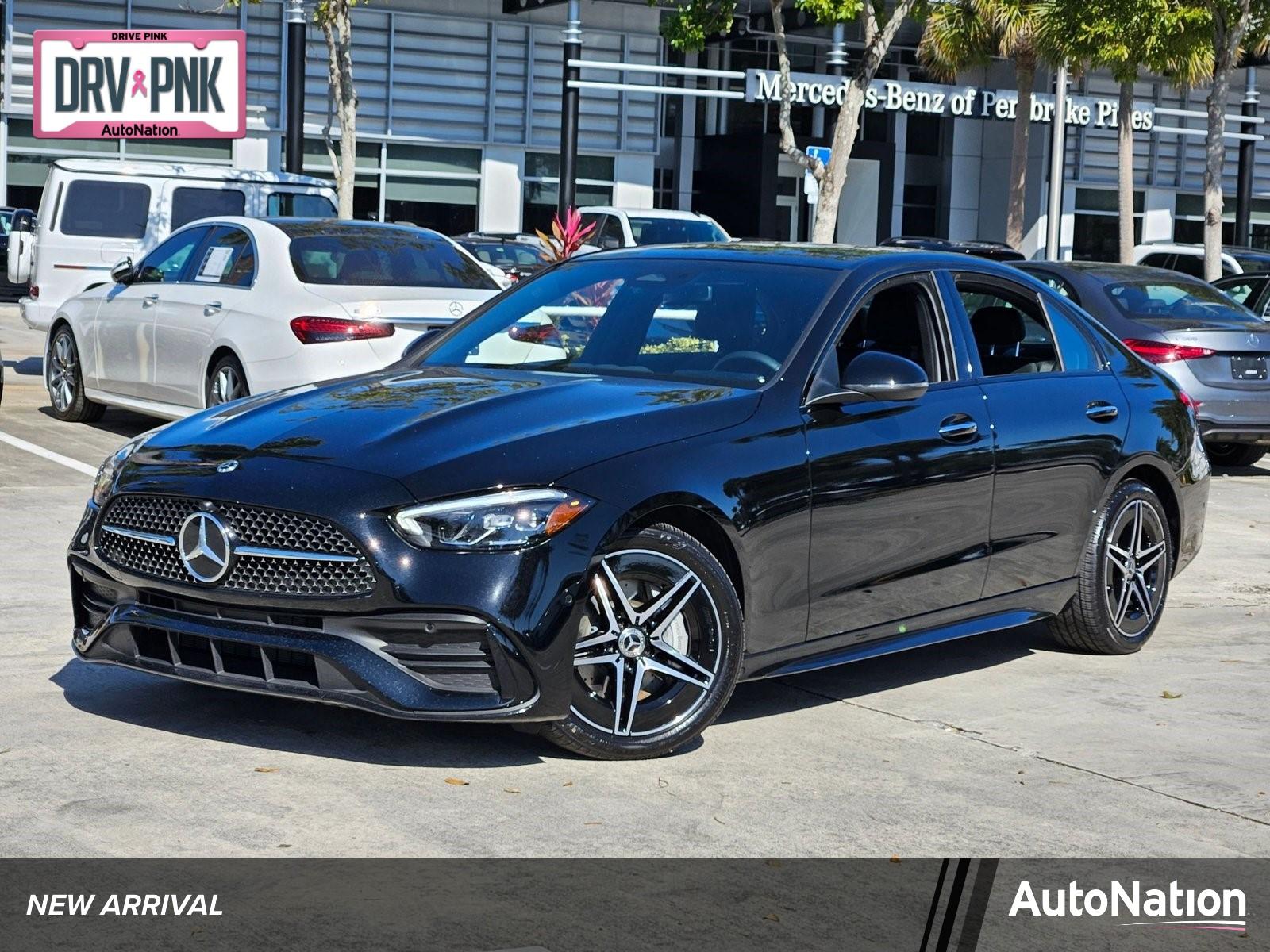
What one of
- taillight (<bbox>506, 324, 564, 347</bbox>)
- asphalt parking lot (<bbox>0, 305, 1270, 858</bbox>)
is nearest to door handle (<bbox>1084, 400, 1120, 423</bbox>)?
asphalt parking lot (<bbox>0, 305, 1270, 858</bbox>)

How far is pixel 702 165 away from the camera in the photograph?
44062 millimetres

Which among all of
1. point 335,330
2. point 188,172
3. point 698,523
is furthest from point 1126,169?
point 698,523

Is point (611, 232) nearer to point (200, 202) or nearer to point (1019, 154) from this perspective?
point (200, 202)

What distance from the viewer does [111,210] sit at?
1834 cm

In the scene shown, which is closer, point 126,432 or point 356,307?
point 356,307

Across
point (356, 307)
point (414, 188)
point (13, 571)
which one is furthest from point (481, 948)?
point (414, 188)

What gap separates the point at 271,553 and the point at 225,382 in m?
7.07

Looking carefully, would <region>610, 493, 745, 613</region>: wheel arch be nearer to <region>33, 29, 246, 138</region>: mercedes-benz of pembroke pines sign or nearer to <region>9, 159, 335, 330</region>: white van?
<region>9, 159, 335, 330</region>: white van

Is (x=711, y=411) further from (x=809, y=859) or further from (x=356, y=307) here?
(x=356, y=307)

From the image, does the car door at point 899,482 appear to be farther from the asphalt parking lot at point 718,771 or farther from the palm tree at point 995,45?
the palm tree at point 995,45

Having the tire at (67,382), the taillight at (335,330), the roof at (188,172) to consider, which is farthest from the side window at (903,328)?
the roof at (188,172)

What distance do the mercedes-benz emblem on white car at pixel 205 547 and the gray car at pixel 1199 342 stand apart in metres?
8.68

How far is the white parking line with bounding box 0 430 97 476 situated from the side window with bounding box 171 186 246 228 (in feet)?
16.7

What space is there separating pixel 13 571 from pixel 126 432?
5.75m
